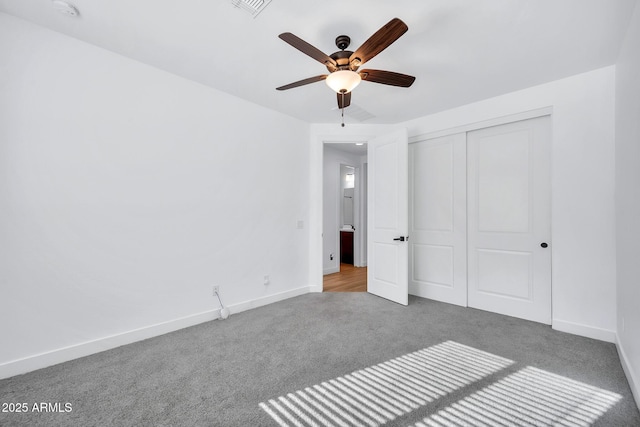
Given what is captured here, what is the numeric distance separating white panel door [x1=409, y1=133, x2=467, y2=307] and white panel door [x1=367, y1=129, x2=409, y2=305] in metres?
0.41

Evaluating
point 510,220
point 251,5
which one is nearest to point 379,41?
point 251,5

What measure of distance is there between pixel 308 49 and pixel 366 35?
568 millimetres

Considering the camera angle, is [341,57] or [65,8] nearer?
[65,8]

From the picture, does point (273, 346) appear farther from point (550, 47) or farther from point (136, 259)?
point (550, 47)

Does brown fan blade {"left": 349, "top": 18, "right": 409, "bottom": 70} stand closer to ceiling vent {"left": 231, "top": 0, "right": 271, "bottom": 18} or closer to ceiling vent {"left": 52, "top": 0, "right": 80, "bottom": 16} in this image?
ceiling vent {"left": 231, "top": 0, "right": 271, "bottom": 18}

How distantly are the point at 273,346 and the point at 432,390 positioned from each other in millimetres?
1268

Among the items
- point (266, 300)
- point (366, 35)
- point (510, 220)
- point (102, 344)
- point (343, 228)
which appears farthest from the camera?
point (343, 228)

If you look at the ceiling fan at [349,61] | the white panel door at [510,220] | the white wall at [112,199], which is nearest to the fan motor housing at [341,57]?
the ceiling fan at [349,61]

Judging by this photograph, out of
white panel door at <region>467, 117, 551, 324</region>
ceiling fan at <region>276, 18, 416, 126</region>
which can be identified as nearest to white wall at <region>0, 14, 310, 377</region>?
ceiling fan at <region>276, 18, 416, 126</region>

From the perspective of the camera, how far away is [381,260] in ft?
12.5

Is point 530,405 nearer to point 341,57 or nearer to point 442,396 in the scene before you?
point 442,396

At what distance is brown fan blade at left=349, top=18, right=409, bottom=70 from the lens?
5.20ft

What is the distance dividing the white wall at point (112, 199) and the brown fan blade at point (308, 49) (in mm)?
1585

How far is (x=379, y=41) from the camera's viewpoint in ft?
5.74
